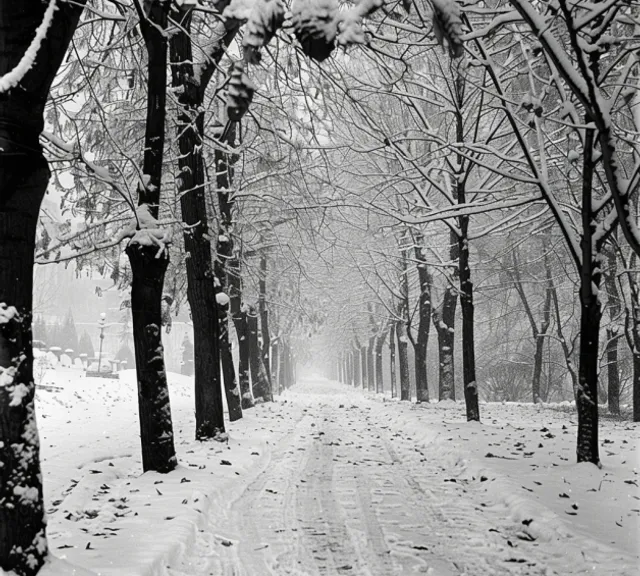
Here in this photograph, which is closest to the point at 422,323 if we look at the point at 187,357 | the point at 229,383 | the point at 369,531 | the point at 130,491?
the point at 229,383

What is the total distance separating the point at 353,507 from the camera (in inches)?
233

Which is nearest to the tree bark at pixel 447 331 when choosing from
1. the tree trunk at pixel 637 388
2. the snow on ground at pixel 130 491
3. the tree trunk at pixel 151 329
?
the tree trunk at pixel 637 388

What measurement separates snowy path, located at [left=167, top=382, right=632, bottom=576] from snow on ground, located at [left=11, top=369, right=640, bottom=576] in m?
0.02

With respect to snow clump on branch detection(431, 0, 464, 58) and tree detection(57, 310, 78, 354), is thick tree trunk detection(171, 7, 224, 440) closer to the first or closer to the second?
snow clump on branch detection(431, 0, 464, 58)

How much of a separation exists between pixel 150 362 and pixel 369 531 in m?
3.53

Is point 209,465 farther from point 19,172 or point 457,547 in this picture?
point 19,172

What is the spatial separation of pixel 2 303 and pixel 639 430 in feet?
41.3

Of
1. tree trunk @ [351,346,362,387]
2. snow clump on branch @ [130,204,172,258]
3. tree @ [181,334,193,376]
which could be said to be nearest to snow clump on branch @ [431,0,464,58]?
snow clump on branch @ [130,204,172,258]

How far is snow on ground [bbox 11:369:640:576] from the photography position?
13.9 ft

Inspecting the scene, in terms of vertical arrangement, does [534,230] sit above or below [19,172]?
above

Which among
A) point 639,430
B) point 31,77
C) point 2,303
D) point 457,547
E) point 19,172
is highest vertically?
point 31,77

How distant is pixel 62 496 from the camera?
6.59 m

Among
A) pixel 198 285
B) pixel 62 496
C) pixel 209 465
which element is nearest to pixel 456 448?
pixel 209 465

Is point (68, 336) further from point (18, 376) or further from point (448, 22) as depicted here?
point (448, 22)
